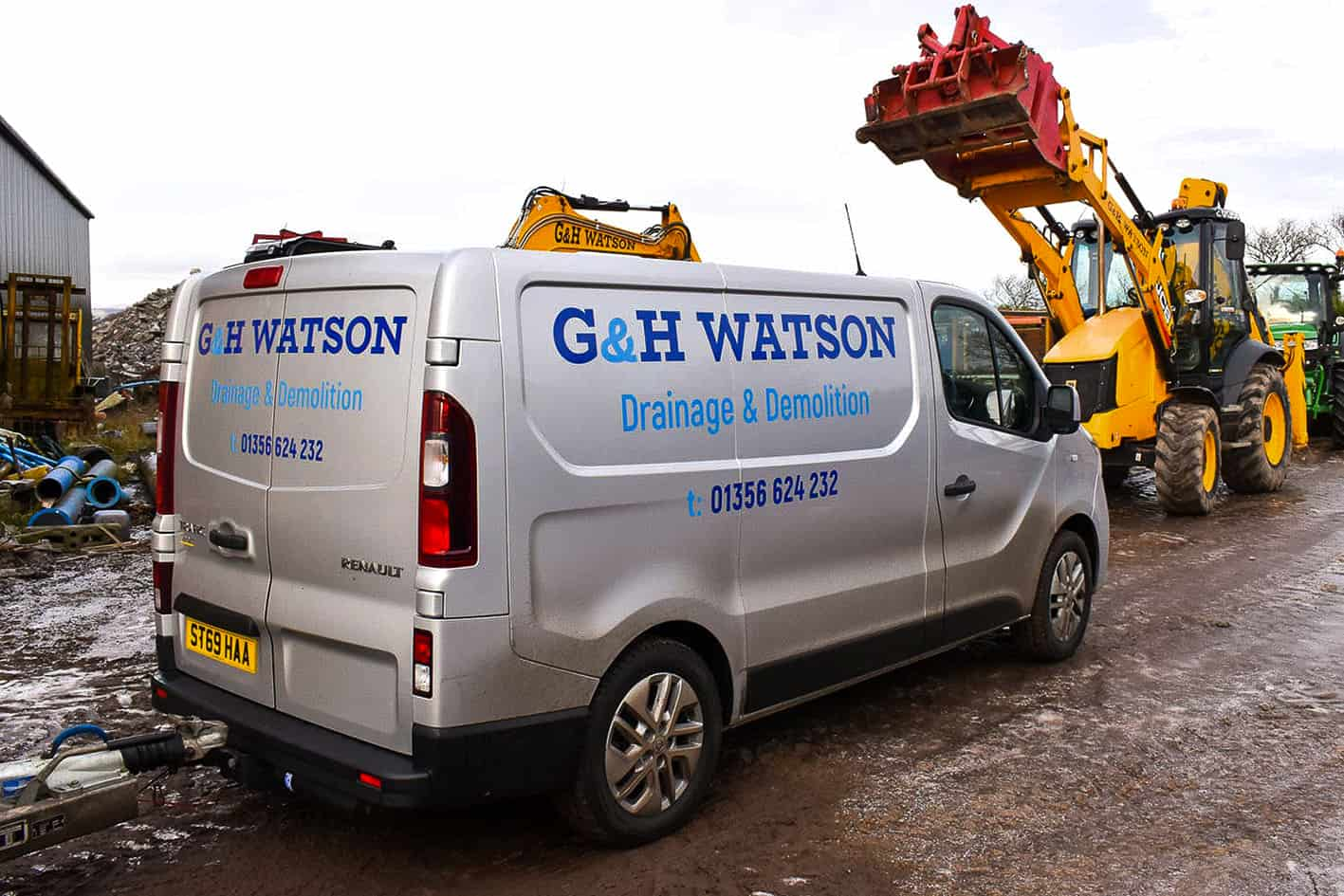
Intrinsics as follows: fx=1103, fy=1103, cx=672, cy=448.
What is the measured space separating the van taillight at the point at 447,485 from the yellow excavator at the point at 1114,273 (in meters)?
7.34

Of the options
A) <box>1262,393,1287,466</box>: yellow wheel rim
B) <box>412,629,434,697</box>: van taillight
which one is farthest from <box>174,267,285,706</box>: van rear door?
<box>1262,393,1287,466</box>: yellow wheel rim

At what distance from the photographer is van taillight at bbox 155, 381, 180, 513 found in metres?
4.07

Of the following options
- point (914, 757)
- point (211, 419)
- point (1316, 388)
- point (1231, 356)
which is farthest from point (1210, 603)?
point (1316, 388)

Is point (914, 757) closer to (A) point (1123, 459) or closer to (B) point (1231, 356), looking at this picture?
(A) point (1123, 459)

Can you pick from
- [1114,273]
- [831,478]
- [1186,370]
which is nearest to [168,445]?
[831,478]

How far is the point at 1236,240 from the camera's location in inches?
469

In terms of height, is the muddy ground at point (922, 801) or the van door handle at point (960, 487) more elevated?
the van door handle at point (960, 487)

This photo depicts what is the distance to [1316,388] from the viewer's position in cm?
1650

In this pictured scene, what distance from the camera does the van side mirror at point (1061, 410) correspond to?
5.54m

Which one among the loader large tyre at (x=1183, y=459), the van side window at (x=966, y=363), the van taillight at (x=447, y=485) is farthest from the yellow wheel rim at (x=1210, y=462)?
the van taillight at (x=447, y=485)

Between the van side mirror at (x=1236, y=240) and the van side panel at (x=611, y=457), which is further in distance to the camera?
the van side mirror at (x=1236, y=240)

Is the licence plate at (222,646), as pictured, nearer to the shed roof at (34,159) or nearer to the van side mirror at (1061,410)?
the van side mirror at (1061,410)

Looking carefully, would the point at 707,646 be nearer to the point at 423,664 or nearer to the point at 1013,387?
the point at 423,664

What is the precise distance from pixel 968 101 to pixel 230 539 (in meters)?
7.55
